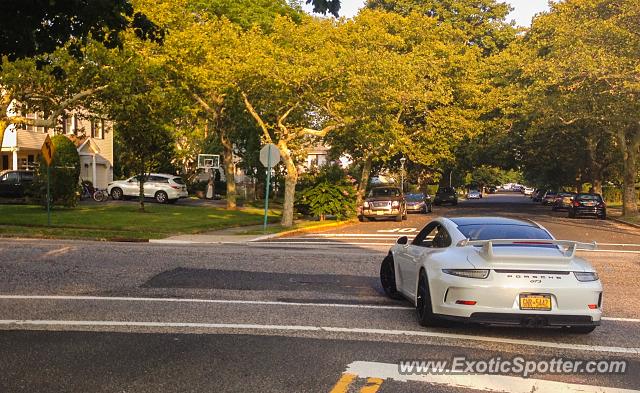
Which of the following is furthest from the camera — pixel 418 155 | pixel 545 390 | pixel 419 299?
pixel 418 155

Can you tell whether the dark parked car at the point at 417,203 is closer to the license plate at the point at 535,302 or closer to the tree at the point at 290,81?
the tree at the point at 290,81

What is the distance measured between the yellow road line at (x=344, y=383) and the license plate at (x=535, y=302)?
7.26 ft

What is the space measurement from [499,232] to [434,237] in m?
0.85

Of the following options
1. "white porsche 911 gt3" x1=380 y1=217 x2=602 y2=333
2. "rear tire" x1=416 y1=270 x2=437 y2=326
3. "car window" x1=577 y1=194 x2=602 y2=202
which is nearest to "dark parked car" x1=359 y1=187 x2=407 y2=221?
"car window" x1=577 y1=194 x2=602 y2=202

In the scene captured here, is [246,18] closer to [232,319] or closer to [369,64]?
[369,64]

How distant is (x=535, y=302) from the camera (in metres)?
7.02

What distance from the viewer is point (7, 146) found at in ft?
131

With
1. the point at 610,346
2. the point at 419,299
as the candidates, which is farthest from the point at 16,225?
the point at 610,346

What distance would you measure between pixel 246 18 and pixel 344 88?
1936cm

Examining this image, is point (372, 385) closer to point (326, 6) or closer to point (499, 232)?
point (499, 232)

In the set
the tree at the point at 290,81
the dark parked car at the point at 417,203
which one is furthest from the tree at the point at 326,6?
the dark parked car at the point at 417,203

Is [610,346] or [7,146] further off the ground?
[7,146]

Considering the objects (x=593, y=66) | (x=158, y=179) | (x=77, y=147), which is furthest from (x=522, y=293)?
(x=77, y=147)

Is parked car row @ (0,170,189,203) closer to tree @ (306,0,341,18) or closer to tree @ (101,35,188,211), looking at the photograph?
tree @ (101,35,188,211)
